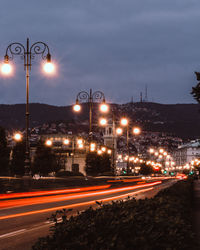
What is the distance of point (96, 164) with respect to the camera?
290 feet

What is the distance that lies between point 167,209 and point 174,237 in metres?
2.55

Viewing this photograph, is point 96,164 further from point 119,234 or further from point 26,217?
point 119,234

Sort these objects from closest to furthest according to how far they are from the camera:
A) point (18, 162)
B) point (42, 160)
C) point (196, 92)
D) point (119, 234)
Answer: point (119, 234) → point (196, 92) → point (18, 162) → point (42, 160)

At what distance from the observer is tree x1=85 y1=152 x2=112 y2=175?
8563cm

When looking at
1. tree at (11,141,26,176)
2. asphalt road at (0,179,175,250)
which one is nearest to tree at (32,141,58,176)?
tree at (11,141,26,176)

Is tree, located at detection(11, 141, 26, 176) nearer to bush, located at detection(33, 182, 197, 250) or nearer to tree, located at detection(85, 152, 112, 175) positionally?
tree, located at detection(85, 152, 112, 175)

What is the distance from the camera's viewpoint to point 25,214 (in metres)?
17.1

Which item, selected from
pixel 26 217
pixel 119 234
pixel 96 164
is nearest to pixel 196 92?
pixel 26 217

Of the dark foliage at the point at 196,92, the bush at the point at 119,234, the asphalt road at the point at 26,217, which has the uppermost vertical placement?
the dark foliage at the point at 196,92

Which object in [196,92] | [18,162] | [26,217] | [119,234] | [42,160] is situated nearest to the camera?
[119,234]

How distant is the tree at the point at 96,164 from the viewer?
3371 inches

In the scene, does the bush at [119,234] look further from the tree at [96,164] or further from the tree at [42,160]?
the tree at [42,160]

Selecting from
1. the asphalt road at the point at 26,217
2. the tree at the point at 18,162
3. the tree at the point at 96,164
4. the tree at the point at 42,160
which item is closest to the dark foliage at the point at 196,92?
the asphalt road at the point at 26,217

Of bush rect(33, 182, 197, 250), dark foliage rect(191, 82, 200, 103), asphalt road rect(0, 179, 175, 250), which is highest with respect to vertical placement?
dark foliage rect(191, 82, 200, 103)
